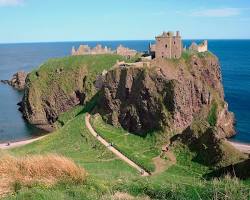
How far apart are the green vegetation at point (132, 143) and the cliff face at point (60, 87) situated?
24.5 m

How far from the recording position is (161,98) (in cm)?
6669

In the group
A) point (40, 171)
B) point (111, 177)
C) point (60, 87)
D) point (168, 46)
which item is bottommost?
point (60, 87)

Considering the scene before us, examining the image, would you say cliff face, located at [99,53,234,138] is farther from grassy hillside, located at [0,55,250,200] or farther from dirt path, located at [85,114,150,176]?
dirt path, located at [85,114,150,176]

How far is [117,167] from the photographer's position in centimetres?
5322

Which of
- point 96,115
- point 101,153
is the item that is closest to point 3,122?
point 96,115

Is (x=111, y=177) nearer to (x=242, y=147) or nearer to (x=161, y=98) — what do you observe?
(x=161, y=98)

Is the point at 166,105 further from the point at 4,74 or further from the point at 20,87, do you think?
the point at 4,74

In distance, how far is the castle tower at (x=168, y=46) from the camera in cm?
7700

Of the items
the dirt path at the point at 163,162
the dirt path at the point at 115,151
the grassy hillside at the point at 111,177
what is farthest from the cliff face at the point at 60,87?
the dirt path at the point at 163,162

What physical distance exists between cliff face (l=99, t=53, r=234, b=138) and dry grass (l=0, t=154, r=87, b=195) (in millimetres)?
43604

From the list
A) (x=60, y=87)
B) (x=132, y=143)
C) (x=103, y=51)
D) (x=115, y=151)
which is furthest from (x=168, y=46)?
(x=103, y=51)

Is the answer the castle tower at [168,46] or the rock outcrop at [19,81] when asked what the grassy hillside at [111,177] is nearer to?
the castle tower at [168,46]

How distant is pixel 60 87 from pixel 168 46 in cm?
3339

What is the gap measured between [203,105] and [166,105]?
10.9 m
